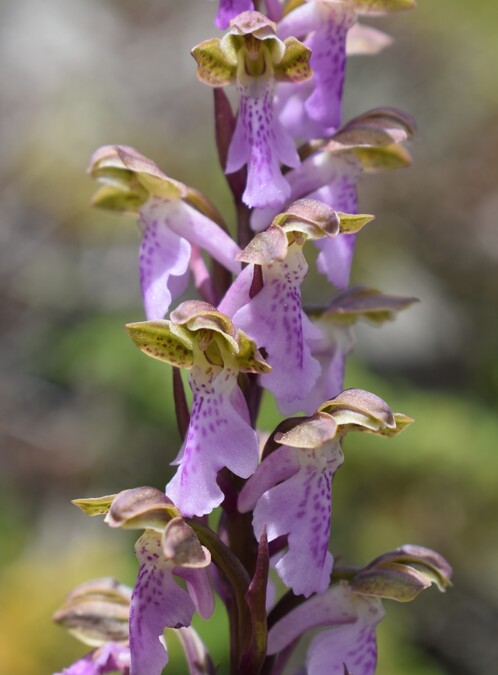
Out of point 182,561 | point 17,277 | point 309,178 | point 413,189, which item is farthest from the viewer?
point 413,189

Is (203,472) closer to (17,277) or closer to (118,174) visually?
(118,174)

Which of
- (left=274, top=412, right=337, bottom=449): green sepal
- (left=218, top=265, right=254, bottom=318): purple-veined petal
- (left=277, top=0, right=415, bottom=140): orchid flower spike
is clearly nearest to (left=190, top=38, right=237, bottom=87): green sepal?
(left=277, top=0, right=415, bottom=140): orchid flower spike

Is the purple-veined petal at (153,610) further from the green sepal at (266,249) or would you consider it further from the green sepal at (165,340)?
the green sepal at (266,249)

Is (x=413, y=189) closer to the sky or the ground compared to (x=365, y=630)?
closer to the sky

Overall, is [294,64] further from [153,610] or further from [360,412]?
[153,610]

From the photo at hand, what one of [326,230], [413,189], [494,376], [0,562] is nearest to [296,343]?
[326,230]

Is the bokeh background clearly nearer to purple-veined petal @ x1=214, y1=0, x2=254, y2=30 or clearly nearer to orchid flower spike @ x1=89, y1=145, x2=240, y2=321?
orchid flower spike @ x1=89, y1=145, x2=240, y2=321
